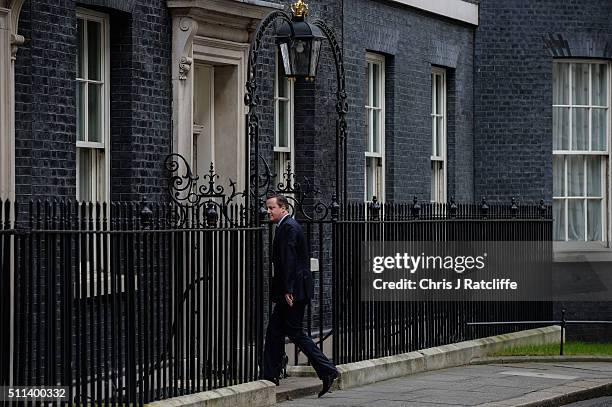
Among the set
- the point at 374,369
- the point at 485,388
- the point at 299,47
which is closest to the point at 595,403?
the point at 485,388

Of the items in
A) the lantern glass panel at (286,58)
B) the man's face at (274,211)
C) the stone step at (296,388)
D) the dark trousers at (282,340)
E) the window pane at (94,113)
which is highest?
the lantern glass panel at (286,58)

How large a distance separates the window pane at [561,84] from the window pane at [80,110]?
33.8 feet

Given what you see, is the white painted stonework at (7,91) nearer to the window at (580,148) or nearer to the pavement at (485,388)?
the pavement at (485,388)

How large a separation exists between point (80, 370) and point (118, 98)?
418cm

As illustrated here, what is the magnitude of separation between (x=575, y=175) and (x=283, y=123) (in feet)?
20.5

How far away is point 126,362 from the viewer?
12125 mm

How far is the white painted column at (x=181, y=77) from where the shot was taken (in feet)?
52.4

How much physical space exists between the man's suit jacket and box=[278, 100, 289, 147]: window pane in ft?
15.2

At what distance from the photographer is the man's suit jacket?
14.2 m

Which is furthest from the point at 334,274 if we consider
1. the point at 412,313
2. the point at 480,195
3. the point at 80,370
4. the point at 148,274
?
the point at 480,195

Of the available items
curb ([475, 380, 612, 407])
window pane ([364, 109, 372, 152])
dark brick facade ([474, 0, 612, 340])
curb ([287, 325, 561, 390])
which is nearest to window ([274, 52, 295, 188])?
window pane ([364, 109, 372, 152])

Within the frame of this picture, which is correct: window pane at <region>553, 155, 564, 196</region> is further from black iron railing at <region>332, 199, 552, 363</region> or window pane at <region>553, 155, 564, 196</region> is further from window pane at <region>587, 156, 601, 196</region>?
black iron railing at <region>332, 199, 552, 363</region>

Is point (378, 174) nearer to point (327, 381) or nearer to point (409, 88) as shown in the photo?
point (409, 88)

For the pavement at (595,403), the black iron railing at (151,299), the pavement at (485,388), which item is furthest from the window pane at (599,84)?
the pavement at (595,403)
